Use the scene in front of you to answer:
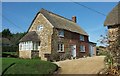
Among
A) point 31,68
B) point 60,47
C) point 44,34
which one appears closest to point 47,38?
point 44,34

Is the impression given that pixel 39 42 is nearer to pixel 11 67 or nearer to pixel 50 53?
pixel 50 53

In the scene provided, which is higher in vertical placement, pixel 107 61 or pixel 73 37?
pixel 73 37

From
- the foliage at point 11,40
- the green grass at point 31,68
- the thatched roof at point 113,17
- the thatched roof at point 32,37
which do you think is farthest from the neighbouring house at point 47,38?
the foliage at point 11,40

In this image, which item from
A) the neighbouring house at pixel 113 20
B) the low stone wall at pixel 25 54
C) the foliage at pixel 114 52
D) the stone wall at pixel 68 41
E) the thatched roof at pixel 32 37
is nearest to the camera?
the foliage at pixel 114 52

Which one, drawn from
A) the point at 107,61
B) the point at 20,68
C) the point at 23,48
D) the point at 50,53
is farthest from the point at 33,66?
the point at 23,48

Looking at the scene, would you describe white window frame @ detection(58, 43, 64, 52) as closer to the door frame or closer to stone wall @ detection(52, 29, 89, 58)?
stone wall @ detection(52, 29, 89, 58)

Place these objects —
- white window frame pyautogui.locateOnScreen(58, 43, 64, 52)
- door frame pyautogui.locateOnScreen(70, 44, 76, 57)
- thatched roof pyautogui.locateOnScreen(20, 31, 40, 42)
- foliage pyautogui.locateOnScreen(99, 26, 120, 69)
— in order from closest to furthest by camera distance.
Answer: foliage pyautogui.locateOnScreen(99, 26, 120, 69) → white window frame pyautogui.locateOnScreen(58, 43, 64, 52) → thatched roof pyautogui.locateOnScreen(20, 31, 40, 42) → door frame pyautogui.locateOnScreen(70, 44, 76, 57)

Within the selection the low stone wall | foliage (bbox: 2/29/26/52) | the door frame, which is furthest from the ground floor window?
foliage (bbox: 2/29/26/52)

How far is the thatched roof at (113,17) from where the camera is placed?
2694cm

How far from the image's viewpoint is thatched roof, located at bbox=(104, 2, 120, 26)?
1061 inches

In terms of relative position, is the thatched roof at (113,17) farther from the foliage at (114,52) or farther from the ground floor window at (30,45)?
the ground floor window at (30,45)

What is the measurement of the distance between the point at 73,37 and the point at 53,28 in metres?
6.17

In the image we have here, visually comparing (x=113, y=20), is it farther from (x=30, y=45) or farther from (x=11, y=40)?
(x=11, y=40)

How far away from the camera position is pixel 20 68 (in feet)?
65.3
